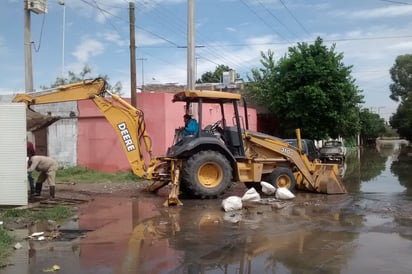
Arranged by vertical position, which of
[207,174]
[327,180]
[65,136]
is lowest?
[327,180]

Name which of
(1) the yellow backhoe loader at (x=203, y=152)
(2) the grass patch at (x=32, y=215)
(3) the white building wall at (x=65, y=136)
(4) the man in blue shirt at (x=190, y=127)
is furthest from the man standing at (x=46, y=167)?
(3) the white building wall at (x=65, y=136)

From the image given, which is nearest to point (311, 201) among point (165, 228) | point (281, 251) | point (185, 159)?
point (185, 159)

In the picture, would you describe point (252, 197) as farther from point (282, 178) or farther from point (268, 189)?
point (282, 178)

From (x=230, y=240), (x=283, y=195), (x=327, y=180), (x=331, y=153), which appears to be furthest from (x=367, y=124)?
(x=230, y=240)

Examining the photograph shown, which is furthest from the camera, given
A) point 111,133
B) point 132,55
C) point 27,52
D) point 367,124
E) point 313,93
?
point 367,124

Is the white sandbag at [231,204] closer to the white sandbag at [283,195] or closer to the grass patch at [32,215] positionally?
the white sandbag at [283,195]

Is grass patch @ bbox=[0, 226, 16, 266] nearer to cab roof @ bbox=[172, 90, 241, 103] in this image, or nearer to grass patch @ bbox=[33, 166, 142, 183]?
cab roof @ bbox=[172, 90, 241, 103]

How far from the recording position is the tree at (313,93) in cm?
3166

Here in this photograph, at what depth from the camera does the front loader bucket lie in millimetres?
15398

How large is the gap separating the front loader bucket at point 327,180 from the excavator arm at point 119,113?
205 inches

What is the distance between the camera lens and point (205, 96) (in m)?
13.9

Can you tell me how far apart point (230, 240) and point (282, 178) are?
7079 mm

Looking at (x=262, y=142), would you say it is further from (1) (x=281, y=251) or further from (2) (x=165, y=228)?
(1) (x=281, y=251)

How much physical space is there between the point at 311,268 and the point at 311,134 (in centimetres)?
2693
